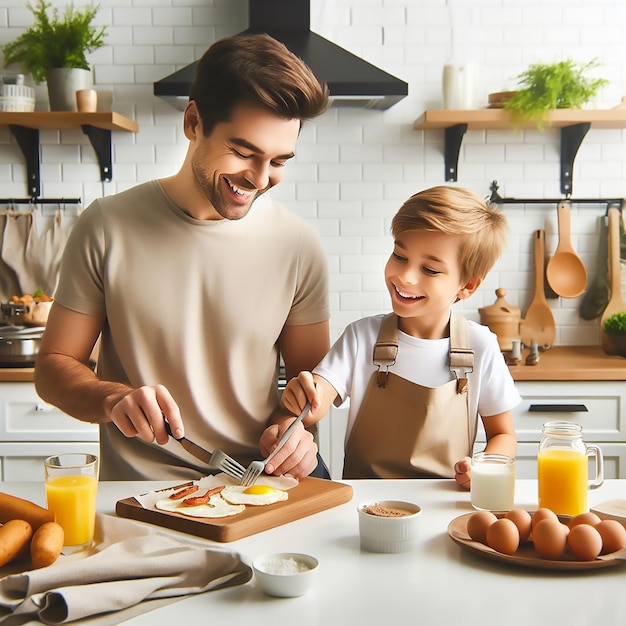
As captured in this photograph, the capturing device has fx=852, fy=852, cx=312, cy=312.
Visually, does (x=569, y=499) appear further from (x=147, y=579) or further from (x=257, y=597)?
(x=147, y=579)

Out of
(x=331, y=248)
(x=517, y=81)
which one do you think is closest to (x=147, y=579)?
(x=331, y=248)

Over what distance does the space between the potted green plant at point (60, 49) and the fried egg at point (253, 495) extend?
2636 mm

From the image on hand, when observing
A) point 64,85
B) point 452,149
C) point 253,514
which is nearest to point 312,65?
point 452,149

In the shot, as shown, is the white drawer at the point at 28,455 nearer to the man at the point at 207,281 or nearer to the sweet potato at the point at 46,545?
the man at the point at 207,281

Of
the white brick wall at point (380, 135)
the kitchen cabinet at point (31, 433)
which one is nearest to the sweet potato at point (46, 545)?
the kitchen cabinet at point (31, 433)

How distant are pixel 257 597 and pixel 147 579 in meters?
0.16

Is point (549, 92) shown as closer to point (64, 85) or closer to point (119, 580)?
point (64, 85)

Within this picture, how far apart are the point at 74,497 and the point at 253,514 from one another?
30 cm

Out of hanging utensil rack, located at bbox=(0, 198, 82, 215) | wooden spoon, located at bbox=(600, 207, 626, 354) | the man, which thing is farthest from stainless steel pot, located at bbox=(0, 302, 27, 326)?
wooden spoon, located at bbox=(600, 207, 626, 354)

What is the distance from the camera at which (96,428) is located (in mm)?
3363

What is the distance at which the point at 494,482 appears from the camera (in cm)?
157

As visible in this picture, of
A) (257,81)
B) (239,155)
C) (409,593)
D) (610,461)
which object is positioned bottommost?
(610,461)

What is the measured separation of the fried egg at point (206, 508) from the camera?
4.90 feet

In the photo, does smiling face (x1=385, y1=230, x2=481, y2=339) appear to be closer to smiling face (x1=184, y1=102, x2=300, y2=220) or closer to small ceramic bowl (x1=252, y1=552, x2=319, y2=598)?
smiling face (x1=184, y1=102, x2=300, y2=220)
